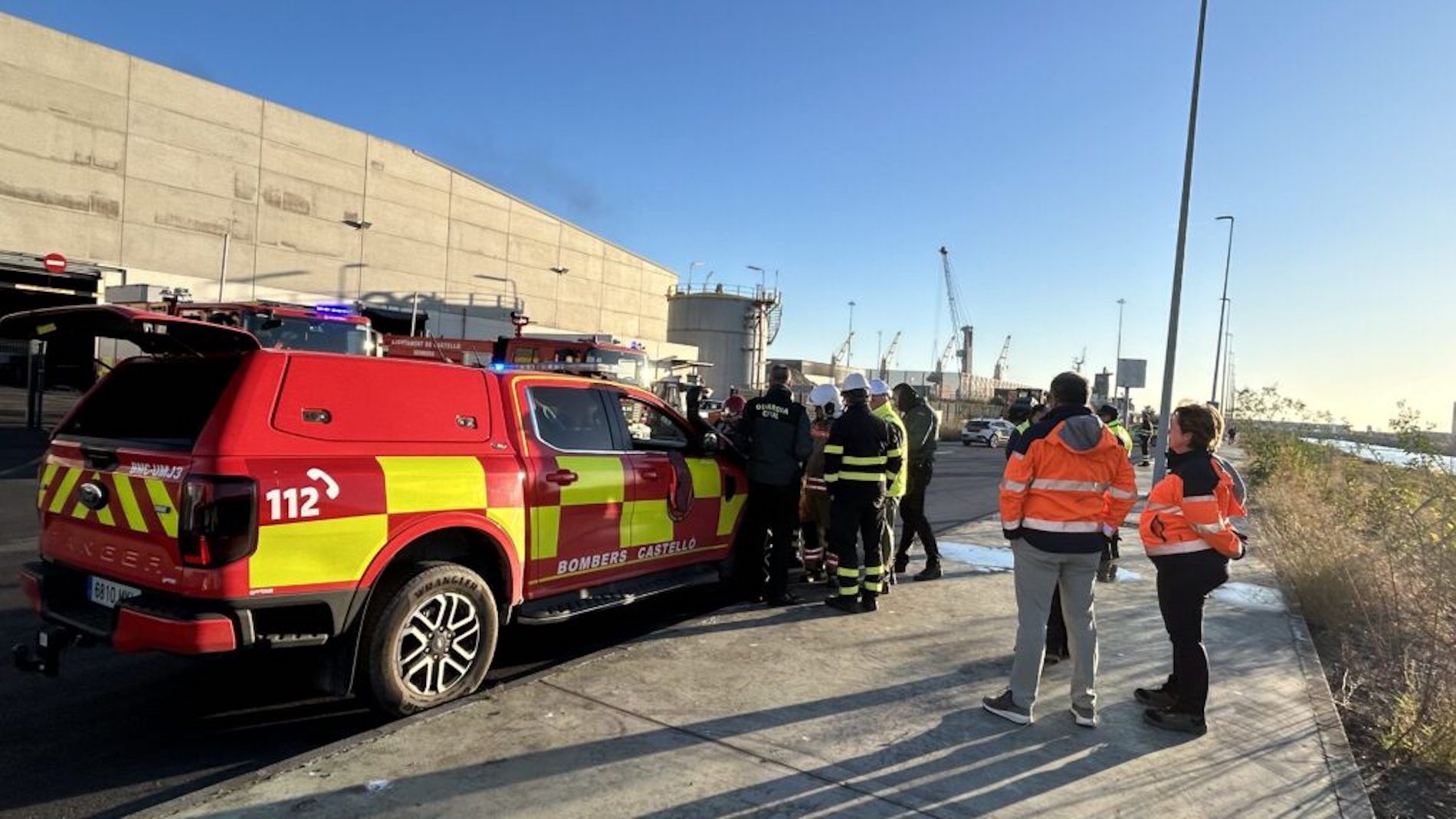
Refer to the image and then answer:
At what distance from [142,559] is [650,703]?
2369 millimetres

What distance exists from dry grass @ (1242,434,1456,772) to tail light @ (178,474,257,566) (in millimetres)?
5552

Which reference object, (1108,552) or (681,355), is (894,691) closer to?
(1108,552)

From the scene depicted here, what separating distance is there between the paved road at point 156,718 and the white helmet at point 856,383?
2.32 metres

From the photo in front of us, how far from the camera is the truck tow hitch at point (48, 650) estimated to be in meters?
3.70

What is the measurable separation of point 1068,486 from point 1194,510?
661 mm

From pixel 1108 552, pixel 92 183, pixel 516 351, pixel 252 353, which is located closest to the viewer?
pixel 252 353

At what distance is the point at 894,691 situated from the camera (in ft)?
14.8

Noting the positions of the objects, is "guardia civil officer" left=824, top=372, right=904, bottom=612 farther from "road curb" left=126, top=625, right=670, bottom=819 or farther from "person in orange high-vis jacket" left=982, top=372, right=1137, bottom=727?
"road curb" left=126, top=625, right=670, bottom=819

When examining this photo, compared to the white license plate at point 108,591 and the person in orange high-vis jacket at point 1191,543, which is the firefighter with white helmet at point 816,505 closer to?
the person in orange high-vis jacket at point 1191,543

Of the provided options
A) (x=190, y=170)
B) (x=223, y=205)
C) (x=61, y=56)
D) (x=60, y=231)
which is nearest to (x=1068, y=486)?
(x=60, y=231)

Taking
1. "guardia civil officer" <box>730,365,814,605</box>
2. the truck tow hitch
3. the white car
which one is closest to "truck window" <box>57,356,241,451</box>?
the truck tow hitch

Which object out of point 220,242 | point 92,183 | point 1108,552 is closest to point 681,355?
point 220,242

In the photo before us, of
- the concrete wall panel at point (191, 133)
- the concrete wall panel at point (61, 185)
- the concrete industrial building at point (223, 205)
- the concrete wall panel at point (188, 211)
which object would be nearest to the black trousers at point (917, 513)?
the concrete industrial building at point (223, 205)

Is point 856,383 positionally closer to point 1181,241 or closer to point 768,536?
point 768,536
